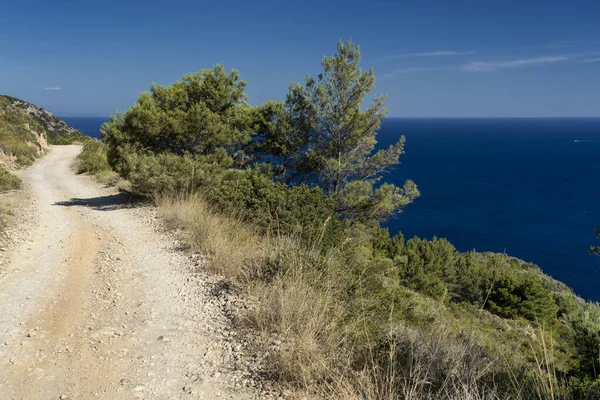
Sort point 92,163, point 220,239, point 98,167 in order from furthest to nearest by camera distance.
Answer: point 92,163, point 98,167, point 220,239

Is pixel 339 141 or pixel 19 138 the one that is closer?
pixel 339 141

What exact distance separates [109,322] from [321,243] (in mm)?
3446

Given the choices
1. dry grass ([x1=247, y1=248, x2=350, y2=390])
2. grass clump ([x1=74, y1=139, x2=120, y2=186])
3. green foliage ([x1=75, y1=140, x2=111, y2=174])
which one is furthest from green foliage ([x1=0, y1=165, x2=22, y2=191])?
dry grass ([x1=247, y1=248, x2=350, y2=390])

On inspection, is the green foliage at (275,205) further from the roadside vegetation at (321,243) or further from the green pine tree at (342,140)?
the green pine tree at (342,140)

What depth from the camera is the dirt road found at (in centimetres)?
341

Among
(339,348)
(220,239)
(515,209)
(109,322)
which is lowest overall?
(515,209)

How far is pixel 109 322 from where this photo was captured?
4.61m

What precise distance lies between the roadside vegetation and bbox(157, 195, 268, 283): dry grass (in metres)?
0.04

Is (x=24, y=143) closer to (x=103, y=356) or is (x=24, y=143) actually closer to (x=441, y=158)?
(x=103, y=356)

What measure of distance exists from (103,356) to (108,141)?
39.2 feet

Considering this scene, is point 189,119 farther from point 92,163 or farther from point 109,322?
point 92,163

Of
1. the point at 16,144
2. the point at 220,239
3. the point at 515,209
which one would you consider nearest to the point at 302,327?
the point at 220,239

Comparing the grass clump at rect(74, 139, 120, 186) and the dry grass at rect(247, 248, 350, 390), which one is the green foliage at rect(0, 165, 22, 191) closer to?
the grass clump at rect(74, 139, 120, 186)

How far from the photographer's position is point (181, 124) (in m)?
13.2
